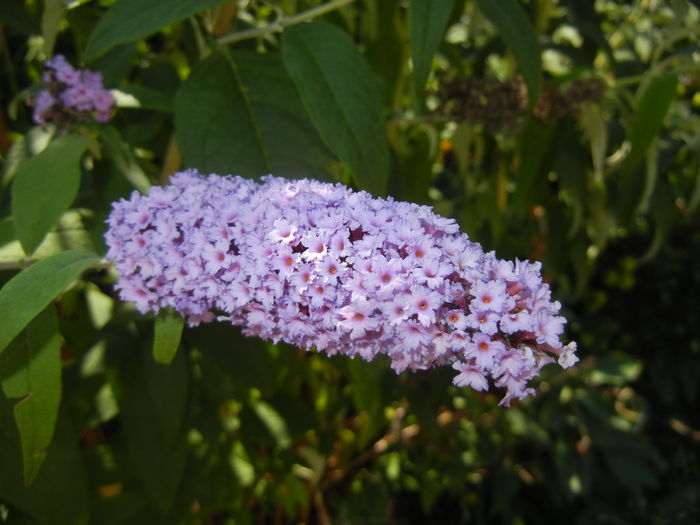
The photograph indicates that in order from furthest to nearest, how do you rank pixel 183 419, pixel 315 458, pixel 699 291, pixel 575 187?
pixel 699 291 → pixel 315 458 → pixel 575 187 → pixel 183 419

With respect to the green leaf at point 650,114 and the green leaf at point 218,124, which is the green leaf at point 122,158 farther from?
the green leaf at point 650,114

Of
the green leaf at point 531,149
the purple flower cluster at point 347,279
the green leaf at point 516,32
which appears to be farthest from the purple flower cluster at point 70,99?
the green leaf at point 531,149

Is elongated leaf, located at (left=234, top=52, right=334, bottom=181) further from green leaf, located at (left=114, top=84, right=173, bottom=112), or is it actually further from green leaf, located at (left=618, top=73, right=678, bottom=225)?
green leaf, located at (left=618, top=73, right=678, bottom=225)

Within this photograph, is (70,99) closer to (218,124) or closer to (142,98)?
(142,98)

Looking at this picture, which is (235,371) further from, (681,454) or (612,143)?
(681,454)

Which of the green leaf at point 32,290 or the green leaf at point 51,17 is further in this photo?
the green leaf at point 51,17

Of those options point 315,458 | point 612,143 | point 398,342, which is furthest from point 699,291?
point 398,342

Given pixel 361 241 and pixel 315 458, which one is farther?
pixel 315 458

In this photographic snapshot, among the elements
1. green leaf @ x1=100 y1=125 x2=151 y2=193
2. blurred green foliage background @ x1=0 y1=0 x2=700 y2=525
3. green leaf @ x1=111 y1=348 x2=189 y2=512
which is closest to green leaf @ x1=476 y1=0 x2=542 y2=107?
blurred green foliage background @ x1=0 y1=0 x2=700 y2=525
